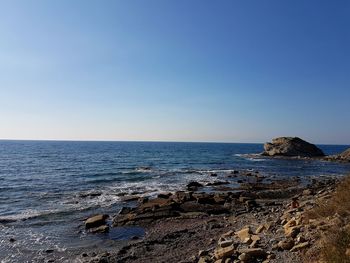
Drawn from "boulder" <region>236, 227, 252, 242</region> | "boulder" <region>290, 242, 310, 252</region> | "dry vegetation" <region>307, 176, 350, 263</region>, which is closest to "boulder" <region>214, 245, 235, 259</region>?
"boulder" <region>236, 227, 252, 242</region>

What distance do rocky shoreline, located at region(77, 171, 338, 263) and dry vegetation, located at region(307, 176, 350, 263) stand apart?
0.62 m

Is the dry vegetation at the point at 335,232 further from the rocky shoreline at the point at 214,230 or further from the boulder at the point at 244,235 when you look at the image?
the boulder at the point at 244,235

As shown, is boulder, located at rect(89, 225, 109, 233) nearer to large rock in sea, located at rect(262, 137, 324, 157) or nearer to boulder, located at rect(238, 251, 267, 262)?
boulder, located at rect(238, 251, 267, 262)

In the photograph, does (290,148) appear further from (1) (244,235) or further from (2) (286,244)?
(2) (286,244)

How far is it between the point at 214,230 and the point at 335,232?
10882mm

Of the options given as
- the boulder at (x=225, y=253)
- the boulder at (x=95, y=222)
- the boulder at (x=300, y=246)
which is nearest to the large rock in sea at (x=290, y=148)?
the boulder at (x=95, y=222)

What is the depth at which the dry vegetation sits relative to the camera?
9.20 metres

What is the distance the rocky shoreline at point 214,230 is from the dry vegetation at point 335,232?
0.62m

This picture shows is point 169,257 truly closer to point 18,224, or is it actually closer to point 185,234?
point 185,234

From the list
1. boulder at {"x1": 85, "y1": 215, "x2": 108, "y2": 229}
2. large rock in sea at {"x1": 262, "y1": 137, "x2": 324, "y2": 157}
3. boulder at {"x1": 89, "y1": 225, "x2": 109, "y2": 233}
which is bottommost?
boulder at {"x1": 89, "y1": 225, "x2": 109, "y2": 233}

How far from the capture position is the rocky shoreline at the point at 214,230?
13.3 metres

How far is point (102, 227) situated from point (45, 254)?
5.07 metres

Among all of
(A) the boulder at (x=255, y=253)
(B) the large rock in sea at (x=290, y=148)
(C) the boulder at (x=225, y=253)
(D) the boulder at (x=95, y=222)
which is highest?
(B) the large rock in sea at (x=290, y=148)

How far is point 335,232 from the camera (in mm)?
11273
